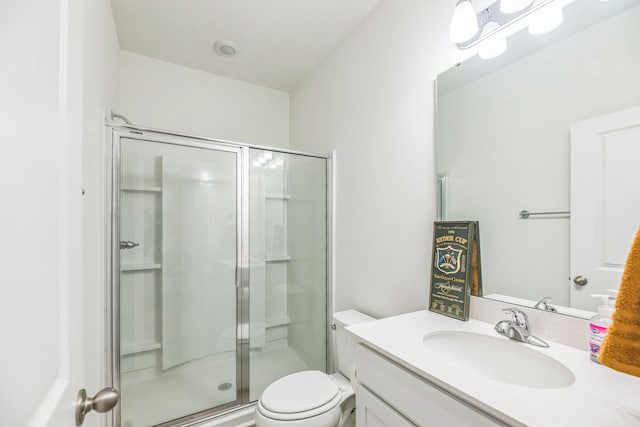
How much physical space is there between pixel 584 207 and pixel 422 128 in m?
0.74

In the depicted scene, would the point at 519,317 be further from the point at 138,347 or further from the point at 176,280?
the point at 138,347

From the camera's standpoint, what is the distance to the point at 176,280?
180 centimetres

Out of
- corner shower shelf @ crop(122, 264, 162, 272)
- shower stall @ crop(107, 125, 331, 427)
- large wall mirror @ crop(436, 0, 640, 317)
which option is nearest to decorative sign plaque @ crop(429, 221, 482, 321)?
large wall mirror @ crop(436, 0, 640, 317)

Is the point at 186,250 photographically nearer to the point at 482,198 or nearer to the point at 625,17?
the point at 482,198

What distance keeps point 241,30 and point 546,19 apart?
170 cm

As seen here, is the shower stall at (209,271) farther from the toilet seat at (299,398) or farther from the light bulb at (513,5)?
the light bulb at (513,5)

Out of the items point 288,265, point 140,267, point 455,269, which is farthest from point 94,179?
point 455,269

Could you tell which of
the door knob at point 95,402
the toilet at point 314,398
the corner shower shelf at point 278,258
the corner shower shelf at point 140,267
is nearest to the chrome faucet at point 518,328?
the toilet at point 314,398

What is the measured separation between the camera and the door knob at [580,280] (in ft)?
2.99

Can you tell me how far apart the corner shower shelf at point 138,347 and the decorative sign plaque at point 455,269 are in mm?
1613

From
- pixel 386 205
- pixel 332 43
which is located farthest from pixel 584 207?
pixel 332 43

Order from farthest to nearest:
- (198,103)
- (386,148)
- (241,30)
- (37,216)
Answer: (198,103), (241,30), (386,148), (37,216)

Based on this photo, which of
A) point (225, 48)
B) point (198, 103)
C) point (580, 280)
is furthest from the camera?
point (198, 103)

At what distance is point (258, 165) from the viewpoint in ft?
6.52
